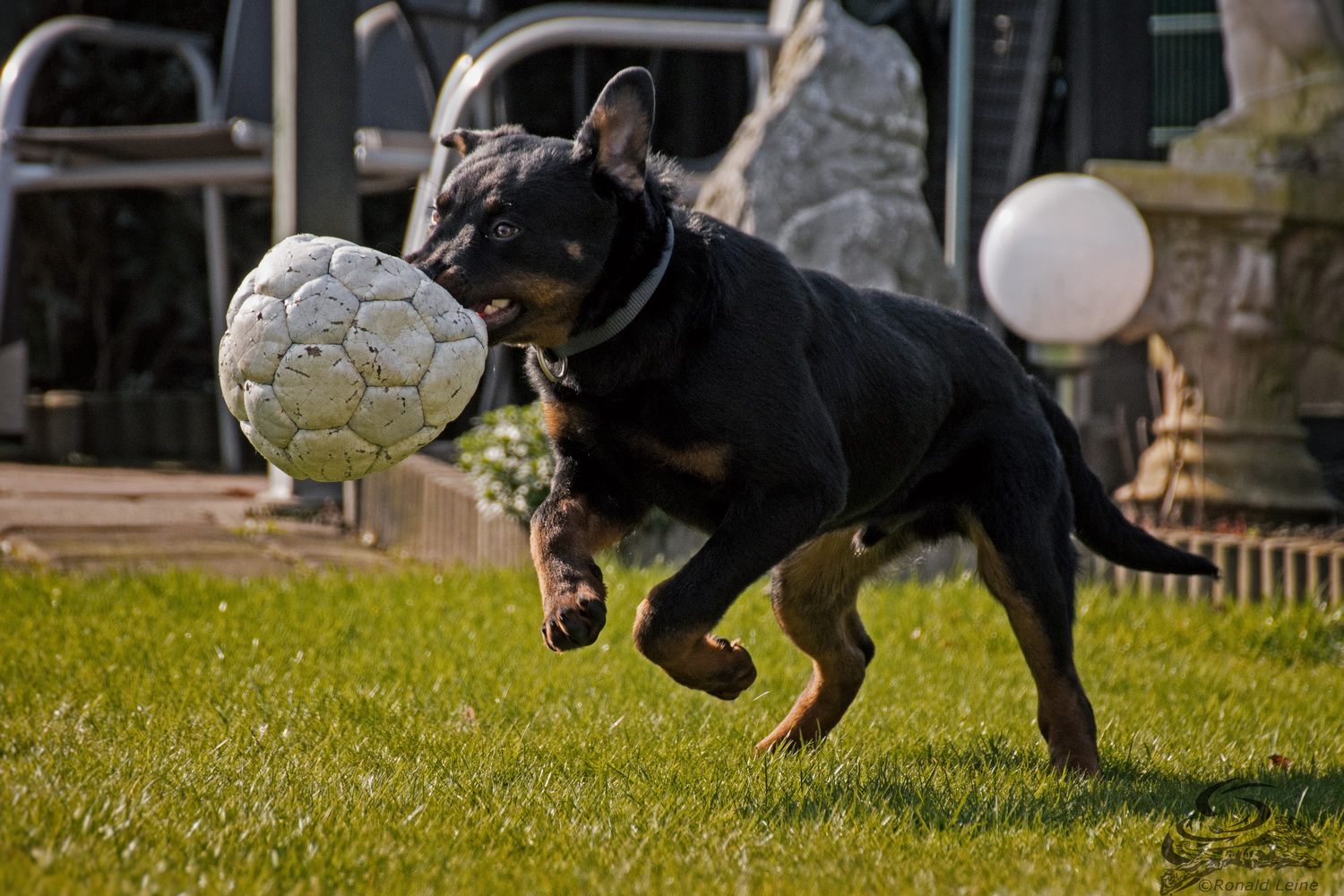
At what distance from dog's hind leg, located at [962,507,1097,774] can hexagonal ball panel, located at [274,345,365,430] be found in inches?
70.0

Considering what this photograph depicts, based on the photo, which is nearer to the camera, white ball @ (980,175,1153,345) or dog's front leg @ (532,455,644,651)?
dog's front leg @ (532,455,644,651)

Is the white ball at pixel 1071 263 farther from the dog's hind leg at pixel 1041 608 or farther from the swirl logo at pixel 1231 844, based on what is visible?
the swirl logo at pixel 1231 844

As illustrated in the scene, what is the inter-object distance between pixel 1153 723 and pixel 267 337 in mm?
2839

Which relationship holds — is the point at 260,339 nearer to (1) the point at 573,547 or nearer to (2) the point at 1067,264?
(1) the point at 573,547

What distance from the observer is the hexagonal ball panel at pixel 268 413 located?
308 centimetres

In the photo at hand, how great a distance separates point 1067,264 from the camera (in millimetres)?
6438

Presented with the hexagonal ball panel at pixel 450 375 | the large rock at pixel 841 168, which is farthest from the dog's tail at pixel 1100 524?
the large rock at pixel 841 168

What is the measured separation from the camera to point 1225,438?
296 inches

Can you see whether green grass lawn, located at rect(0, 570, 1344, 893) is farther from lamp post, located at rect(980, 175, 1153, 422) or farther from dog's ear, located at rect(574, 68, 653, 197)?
dog's ear, located at rect(574, 68, 653, 197)

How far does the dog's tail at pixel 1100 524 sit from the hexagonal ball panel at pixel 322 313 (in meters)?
2.15

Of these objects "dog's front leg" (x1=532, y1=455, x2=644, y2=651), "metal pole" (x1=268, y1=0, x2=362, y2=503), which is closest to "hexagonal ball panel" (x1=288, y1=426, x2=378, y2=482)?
"dog's front leg" (x1=532, y1=455, x2=644, y2=651)

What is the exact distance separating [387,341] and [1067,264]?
161 inches

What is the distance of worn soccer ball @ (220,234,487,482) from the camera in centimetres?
305

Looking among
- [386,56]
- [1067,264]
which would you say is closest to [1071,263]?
[1067,264]
